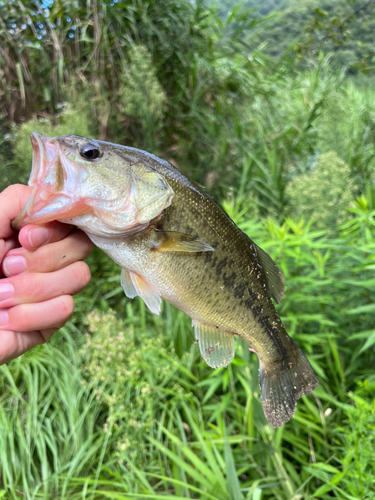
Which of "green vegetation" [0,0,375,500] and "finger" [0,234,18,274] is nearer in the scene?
"finger" [0,234,18,274]

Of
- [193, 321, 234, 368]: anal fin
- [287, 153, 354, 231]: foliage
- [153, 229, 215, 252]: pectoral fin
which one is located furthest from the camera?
[287, 153, 354, 231]: foliage

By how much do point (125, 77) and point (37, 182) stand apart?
2646mm

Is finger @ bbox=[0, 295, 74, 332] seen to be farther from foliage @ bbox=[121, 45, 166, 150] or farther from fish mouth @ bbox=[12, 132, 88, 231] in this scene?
foliage @ bbox=[121, 45, 166, 150]

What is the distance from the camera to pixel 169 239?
90 cm

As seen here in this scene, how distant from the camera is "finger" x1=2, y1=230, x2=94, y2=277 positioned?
0.95m

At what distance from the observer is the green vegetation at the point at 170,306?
5.80 feet

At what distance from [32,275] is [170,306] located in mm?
1667

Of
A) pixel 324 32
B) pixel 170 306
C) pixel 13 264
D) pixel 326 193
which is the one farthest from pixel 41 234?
pixel 324 32

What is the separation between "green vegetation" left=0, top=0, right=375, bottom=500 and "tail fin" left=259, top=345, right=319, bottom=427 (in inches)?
17.7

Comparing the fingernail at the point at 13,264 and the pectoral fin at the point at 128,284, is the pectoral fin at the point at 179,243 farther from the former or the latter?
the fingernail at the point at 13,264

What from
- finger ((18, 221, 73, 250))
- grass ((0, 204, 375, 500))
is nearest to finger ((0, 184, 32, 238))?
finger ((18, 221, 73, 250))

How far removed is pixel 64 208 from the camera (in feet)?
2.62

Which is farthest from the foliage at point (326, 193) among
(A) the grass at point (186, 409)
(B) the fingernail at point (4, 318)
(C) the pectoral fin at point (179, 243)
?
(B) the fingernail at point (4, 318)

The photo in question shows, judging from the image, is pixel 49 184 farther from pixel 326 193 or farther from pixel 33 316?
pixel 326 193
